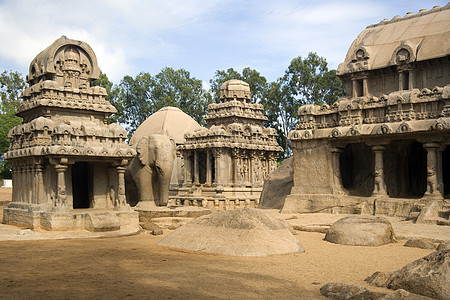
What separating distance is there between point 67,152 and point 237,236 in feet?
20.5

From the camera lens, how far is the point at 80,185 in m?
17.2

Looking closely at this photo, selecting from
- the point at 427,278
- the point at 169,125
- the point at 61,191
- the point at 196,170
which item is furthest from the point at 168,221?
the point at 169,125

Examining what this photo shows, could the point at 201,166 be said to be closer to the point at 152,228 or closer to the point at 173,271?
the point at 152,228

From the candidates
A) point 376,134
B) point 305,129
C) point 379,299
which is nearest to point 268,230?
point 379,299

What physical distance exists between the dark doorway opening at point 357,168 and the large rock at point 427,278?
1163cm

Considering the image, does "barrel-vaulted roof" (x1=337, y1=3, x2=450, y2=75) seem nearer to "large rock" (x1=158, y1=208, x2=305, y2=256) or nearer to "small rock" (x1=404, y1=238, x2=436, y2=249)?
"small rock" (x1=404, y1=238, x2=436, y2=249)

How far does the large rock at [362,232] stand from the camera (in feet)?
36.9

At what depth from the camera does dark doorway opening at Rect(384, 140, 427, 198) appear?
17.9 meters

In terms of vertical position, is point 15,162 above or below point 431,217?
above

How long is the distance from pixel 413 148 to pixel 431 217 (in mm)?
5074

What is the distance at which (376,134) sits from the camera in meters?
16.3

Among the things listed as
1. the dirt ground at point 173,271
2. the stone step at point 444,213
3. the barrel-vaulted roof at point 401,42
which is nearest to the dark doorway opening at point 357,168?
the barrel-vaulted roof at point 401,42

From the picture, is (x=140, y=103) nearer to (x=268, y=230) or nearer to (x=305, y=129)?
(x=305, y=129)

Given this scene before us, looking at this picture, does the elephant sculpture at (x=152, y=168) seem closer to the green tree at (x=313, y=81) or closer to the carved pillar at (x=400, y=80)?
the carved pillar at (x=400, y=80)
